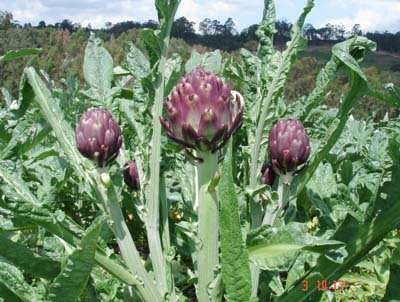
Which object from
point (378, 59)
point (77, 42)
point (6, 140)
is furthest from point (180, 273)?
point (378, 59)

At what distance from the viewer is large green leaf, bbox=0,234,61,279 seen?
2.80ft

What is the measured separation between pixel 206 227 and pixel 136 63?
0.37 m

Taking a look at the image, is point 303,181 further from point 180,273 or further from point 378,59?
point 378,59

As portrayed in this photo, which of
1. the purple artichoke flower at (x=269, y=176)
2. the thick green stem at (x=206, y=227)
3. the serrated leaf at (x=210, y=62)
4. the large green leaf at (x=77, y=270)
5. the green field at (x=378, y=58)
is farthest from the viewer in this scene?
the green field at (x=378, y=58)

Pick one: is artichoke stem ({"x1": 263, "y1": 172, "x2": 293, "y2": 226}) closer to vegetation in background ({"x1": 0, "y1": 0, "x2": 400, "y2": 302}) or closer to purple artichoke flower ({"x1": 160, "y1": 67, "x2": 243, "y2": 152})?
vegetation in background ({"x1": 0, "y1": 0, "x2": 400, "y2": 302})

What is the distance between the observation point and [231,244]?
747 mm

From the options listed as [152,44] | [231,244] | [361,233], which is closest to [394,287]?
[361,233]

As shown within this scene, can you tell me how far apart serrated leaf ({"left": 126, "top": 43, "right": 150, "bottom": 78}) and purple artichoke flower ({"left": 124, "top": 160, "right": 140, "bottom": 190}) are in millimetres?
179

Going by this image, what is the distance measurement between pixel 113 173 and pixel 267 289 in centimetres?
33

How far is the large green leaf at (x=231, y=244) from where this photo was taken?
73 centimetres

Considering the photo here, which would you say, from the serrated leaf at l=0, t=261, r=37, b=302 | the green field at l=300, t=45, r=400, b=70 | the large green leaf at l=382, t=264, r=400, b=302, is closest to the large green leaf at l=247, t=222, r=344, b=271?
the large green leaf at l=382, t=264, r=400, b=302

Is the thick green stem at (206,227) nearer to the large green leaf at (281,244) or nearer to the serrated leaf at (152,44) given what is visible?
the large green leaf at (281,244)

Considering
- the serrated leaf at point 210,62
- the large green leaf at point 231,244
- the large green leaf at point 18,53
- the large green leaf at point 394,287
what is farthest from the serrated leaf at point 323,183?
the large green leaf at point 18,53

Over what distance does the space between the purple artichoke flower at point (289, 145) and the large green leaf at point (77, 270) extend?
30 centimetres
